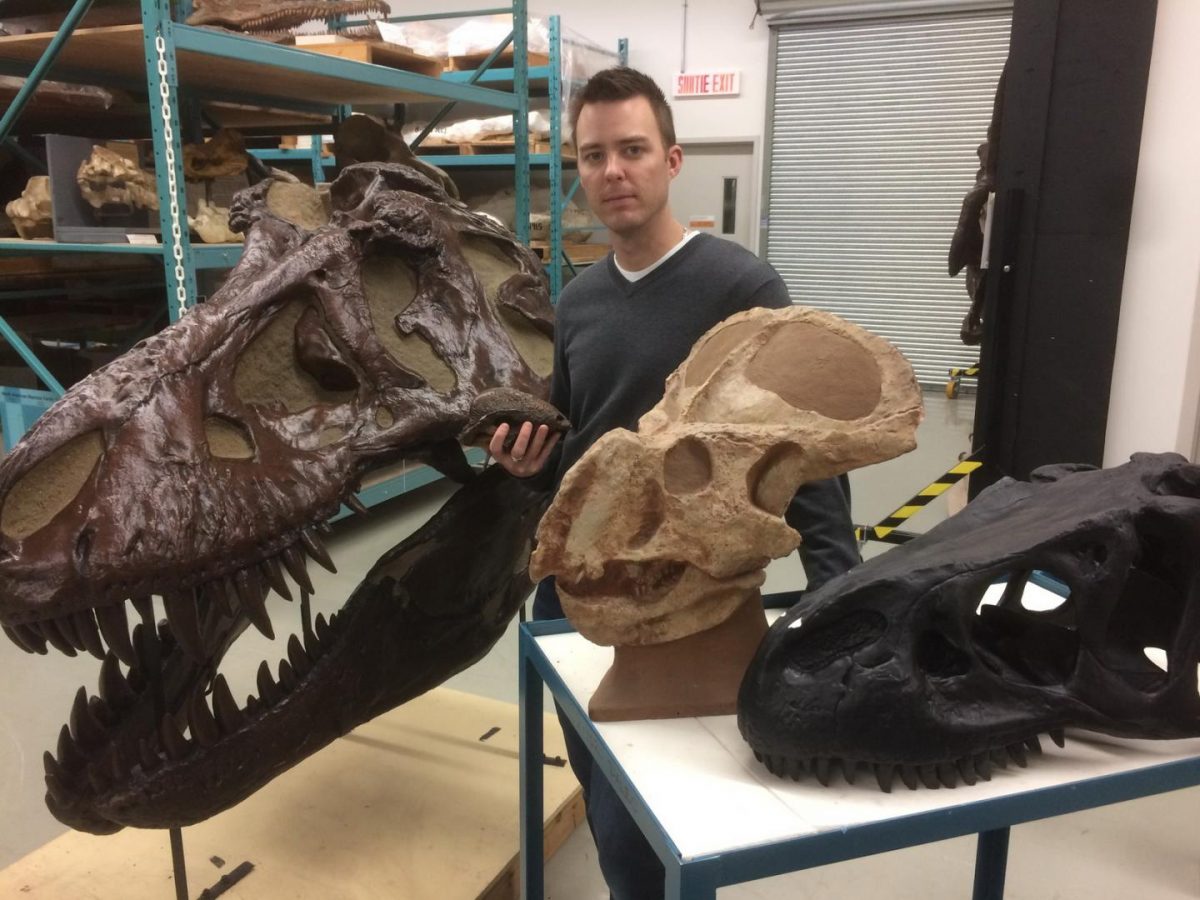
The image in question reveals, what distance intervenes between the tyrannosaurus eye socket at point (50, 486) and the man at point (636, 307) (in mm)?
678

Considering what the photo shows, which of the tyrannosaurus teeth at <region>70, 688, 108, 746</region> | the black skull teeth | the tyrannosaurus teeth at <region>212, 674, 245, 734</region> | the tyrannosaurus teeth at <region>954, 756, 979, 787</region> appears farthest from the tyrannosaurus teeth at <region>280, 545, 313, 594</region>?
the tyrannosaurus teeth at <region>954, 756, 979, 787</region>

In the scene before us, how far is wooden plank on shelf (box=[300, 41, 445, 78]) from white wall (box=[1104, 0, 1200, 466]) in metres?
3.07

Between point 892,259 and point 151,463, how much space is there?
25.2 feet

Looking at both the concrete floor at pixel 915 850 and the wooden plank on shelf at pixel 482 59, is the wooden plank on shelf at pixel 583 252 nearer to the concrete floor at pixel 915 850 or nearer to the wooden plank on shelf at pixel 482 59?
the wooden plank on shelf at pixel 482 59

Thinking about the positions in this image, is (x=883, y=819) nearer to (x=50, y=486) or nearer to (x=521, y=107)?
(x=50, y=486)

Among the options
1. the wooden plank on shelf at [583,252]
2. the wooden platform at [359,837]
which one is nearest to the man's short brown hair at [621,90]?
the wooden platform at [359,837]

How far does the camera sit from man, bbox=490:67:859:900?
1753 mm

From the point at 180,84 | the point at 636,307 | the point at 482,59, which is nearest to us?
the point at 636,307

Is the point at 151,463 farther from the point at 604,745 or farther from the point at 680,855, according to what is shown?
the point at 680,855

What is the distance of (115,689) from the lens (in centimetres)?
155

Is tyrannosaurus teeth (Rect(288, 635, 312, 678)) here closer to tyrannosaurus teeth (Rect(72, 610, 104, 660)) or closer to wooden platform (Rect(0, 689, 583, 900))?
tyrannosaurus teeth (Rect(72, 610, 104, 660))

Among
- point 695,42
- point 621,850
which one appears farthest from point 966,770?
point 695,42

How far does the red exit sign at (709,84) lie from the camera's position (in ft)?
26.2

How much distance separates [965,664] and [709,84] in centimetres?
757
